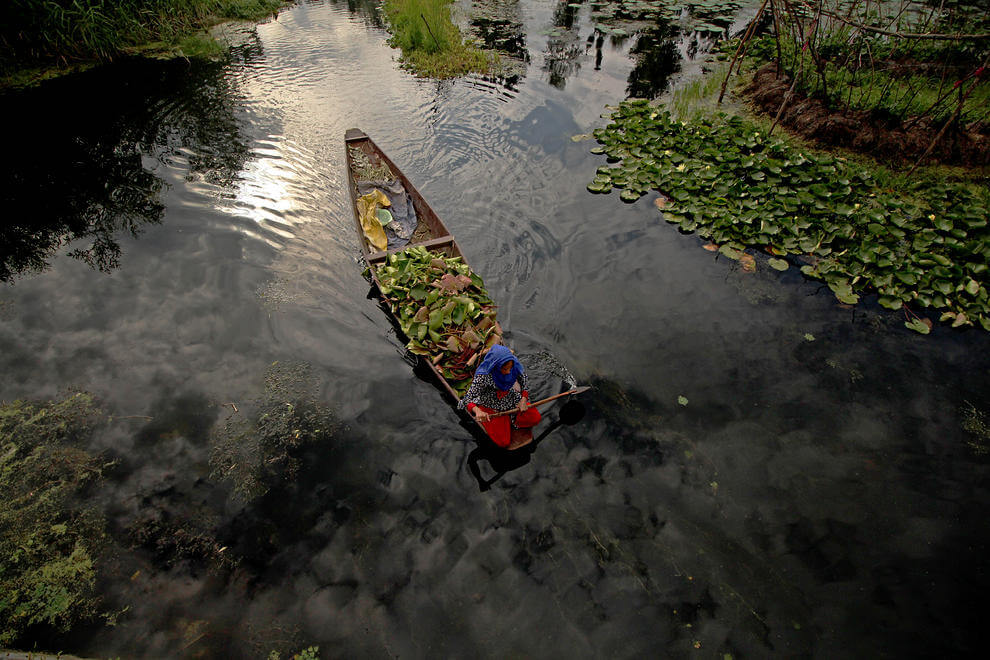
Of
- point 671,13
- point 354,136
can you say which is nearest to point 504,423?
point 354,136

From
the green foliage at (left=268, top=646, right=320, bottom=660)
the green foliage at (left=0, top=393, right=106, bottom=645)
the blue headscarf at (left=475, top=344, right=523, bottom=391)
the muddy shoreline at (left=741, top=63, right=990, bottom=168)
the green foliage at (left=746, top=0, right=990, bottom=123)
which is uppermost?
the green foliage at (left=746, top=0, right=990, bottom=123)

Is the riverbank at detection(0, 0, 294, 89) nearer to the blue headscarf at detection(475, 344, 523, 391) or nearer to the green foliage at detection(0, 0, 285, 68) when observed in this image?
the green foliage at detection(0, 0, 285, 68)

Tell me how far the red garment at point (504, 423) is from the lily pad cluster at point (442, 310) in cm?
61

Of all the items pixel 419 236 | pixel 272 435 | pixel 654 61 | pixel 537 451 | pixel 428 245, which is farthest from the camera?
pixel 654 61

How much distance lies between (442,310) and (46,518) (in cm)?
421

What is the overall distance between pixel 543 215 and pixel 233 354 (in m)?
5.07

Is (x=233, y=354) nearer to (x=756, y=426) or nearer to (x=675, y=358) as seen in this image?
(x=675, y=358)

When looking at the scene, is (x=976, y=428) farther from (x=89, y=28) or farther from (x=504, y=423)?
(x=89, y=28)

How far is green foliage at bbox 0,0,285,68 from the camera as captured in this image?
407 inches

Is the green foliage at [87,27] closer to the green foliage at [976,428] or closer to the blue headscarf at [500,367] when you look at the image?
the blue headscarf at [500,367]

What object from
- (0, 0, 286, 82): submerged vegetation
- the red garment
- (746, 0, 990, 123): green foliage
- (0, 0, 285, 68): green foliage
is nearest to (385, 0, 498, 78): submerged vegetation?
(0, 0, 286, 82): submerged vegetation

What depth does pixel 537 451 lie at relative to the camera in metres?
4.65

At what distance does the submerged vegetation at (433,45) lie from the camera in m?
11.8

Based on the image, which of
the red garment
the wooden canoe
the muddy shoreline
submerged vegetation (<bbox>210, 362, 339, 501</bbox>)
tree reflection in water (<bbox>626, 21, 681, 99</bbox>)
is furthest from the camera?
tree reflection in water (<bbox>626, 21, 681, 99</bbox>)
